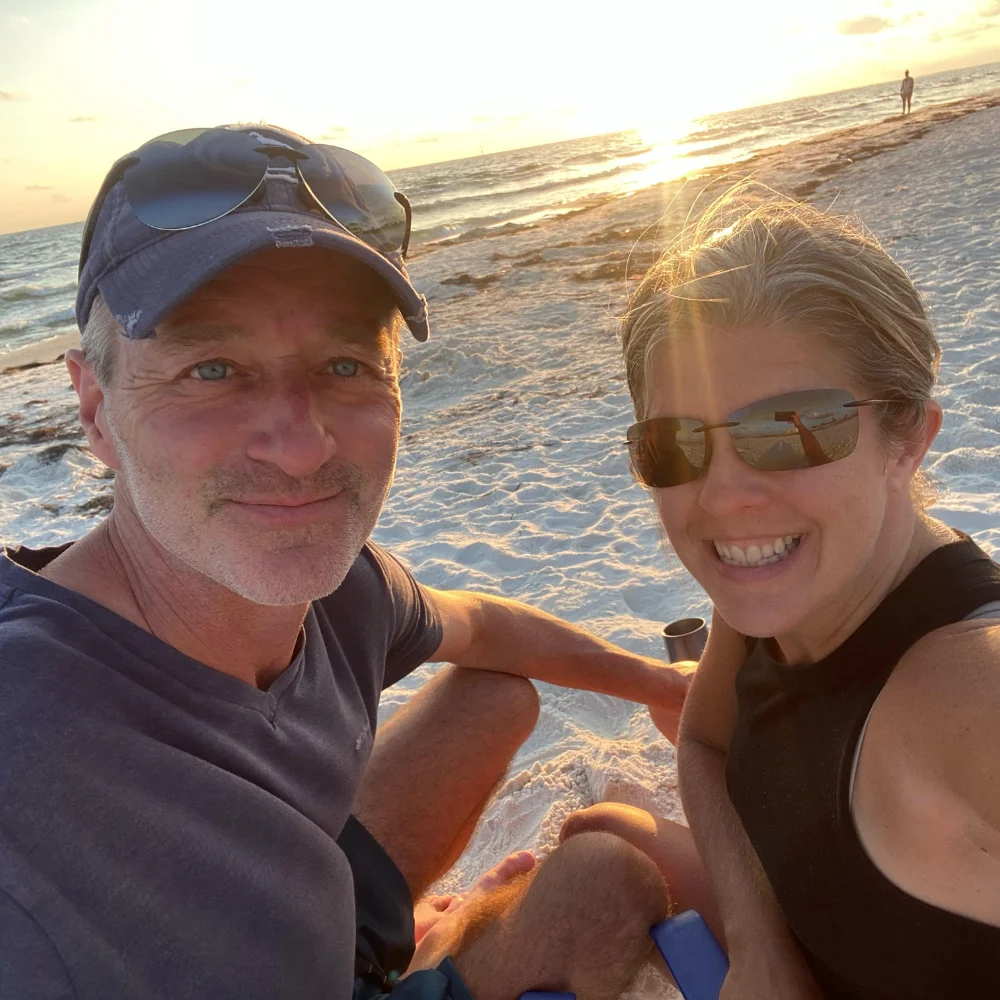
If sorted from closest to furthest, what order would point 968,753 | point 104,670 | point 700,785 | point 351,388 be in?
1. point 968,753
2. point 104,670
3. point 351,388
4. point 700,785

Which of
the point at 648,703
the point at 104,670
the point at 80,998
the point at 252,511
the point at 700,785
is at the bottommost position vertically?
the point at 648,703

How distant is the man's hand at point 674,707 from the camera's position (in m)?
3.14

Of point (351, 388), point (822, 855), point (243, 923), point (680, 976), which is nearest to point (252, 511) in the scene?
point (351, 388)

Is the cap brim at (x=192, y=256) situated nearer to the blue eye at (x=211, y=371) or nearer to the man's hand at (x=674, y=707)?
the blue eye at (x=211, y=371)

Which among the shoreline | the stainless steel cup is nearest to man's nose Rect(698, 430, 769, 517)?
the stainless steel cup

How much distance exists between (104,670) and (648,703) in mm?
2265

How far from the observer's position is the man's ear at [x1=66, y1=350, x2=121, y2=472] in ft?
5.93

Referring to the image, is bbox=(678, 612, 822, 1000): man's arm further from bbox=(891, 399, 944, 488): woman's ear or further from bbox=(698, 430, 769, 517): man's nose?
bbox=(891, 399, 944, 488): woman's ear

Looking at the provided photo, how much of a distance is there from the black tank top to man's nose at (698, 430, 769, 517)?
1.11ft

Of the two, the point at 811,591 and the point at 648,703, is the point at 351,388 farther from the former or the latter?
the point at 648,703

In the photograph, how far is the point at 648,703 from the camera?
3.20 meters

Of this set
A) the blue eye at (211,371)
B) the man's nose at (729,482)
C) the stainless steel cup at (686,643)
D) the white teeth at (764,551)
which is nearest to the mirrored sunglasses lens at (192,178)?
the blue eye at (211,371)

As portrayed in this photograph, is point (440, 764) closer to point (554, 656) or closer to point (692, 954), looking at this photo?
point (554, 656)

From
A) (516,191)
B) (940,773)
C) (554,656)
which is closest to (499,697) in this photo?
(554,656)
